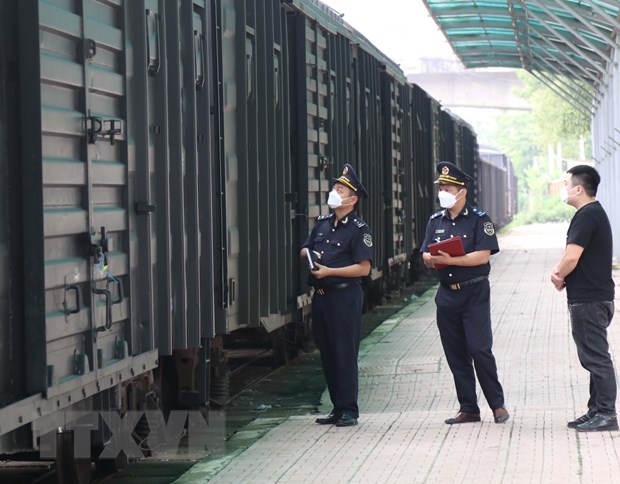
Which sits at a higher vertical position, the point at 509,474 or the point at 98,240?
the point at 98,240

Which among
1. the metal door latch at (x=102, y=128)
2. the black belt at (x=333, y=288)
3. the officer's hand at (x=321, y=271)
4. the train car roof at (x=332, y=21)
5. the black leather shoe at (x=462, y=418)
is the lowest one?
the black leather shoe at (x=462, y=418)

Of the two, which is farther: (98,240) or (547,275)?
(547,275)

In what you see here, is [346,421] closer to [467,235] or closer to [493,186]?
[467,235]

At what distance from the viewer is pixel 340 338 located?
8562 millimetres

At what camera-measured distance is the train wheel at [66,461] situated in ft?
22.6

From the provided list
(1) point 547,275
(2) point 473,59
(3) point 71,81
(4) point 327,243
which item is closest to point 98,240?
(3) point 71,81

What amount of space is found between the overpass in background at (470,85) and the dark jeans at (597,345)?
184 ft

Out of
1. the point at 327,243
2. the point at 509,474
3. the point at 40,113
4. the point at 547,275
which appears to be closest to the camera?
the point at 40,113

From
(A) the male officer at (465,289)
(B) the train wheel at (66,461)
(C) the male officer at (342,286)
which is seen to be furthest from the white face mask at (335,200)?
(B) the train wheel at (66,461)

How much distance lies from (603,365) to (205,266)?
2.60 metres

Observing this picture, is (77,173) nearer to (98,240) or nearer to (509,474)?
(98,240)

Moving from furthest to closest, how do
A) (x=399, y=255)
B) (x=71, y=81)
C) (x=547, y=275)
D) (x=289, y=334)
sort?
1. (x=547, y=275)
2. (x=399, y=255)
3. (x=289, y=334)
4. (x=71, y=81)

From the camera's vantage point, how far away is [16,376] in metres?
5.41

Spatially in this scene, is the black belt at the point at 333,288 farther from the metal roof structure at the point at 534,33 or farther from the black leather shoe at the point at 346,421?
the metal roof structure at the point at 534,33
